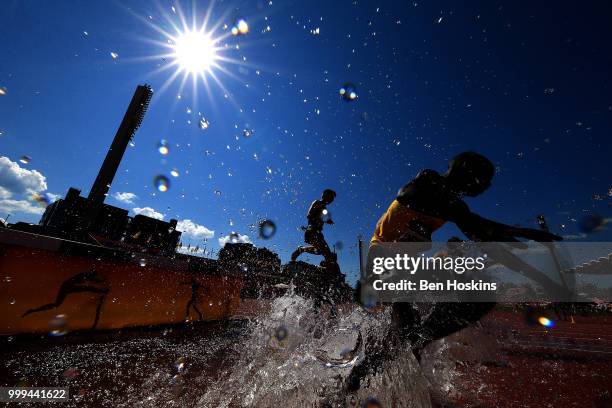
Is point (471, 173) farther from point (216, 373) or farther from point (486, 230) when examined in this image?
point (216, 373)

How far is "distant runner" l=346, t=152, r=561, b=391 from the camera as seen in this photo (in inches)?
73.9

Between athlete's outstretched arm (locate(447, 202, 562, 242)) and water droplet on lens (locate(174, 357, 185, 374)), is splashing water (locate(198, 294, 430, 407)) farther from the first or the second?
athlete's outstretched arm (locate(447, 202, 562, 242))

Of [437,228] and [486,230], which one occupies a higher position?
[437,228]

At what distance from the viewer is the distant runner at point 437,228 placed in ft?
6.16

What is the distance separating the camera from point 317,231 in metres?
6.16

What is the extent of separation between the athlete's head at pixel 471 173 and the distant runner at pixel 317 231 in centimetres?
399

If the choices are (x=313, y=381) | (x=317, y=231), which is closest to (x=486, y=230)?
(x=313, y=381)

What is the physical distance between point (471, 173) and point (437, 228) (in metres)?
0.57

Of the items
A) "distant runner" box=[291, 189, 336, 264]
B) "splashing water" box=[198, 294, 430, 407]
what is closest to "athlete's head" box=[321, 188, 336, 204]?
"distant runner" box=[291, 189, 336, 264]

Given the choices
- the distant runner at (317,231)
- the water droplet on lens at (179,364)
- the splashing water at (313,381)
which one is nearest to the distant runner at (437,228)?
the splashing water at (313,381)

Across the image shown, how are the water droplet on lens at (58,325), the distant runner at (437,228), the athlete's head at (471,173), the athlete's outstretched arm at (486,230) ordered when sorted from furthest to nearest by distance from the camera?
the water droplet on lens at (58,325) → the athlete's head at (471,173) → the distant runner at (437,228) → the athlete's outstretched arm at (486,230)

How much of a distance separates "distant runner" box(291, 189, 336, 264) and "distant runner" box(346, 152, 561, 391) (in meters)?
3.50

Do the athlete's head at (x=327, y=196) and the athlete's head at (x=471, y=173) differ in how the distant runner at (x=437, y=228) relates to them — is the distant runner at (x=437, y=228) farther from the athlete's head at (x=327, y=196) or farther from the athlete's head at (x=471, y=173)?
the athlete's head at (x=327, y=196)

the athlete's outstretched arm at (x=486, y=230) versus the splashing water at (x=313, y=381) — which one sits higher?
the athlete's outstretched arm at (x=486, y=230)
